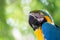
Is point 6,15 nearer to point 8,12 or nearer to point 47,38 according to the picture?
point 8,12

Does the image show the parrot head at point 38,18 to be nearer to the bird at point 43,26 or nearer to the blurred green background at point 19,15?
the bird at point 43,26

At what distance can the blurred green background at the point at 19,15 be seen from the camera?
9.09ft

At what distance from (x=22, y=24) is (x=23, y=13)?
0.15m

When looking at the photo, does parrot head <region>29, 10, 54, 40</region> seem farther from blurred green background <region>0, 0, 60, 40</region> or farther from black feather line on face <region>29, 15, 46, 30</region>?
blurred green background <region>0, 0, 60, 40</region>

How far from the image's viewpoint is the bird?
5.58ft

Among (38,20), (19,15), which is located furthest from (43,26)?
(19,15)

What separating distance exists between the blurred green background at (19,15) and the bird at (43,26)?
798 millimetres

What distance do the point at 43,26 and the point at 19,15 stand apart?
1336 millimetres

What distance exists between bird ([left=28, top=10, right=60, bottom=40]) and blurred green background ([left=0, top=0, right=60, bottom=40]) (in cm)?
80

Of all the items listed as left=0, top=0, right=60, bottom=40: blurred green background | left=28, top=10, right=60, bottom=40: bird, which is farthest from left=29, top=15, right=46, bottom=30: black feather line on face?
left=0, top=0, right=60, bottom=40: blurred green background

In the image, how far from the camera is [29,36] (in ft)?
9.43

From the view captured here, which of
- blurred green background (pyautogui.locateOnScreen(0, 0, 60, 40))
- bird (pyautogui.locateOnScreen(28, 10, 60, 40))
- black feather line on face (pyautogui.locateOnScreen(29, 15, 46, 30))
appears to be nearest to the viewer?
bird (pyautogui.locateOnScreen(28, 10, 60, 40))

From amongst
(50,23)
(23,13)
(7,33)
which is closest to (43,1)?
(23,13)

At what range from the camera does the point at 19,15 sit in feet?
10.1
